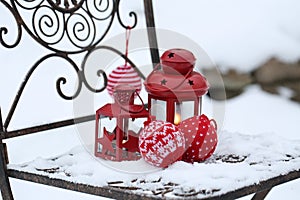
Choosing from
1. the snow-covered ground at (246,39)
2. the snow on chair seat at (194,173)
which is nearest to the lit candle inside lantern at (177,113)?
the snow on chair seat at (194,173)

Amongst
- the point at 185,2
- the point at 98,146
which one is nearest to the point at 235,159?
the point at 98,146

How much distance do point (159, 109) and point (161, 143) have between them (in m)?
0.18

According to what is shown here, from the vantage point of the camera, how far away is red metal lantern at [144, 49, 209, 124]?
126 cm

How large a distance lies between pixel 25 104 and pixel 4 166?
871 millimetres

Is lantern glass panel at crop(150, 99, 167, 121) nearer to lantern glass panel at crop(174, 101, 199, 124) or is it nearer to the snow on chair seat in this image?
lantern glass panel at crop(174, 101, 199, 124)

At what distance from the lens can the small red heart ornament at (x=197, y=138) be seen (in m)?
1.21

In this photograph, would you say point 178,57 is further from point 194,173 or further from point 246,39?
point 246,39

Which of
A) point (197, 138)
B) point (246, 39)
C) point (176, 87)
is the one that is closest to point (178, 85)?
point (176, 87)

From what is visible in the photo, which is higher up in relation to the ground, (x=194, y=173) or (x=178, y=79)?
(x=178, y=79)

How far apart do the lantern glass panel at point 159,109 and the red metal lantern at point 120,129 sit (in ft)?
0.16

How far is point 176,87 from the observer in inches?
49.8

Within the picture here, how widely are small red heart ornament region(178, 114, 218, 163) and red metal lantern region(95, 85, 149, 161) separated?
0.31 ft

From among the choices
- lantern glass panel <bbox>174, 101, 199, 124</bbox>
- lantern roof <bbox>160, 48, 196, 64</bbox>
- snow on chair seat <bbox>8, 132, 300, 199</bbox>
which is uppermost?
lantern roof <bbox>160, 48, 196, 64</bbox>

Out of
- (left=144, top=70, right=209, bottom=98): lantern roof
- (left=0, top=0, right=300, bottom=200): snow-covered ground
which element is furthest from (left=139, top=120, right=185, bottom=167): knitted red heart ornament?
(left=0, top=0, right=300, bottom=200): snow-covered ground
